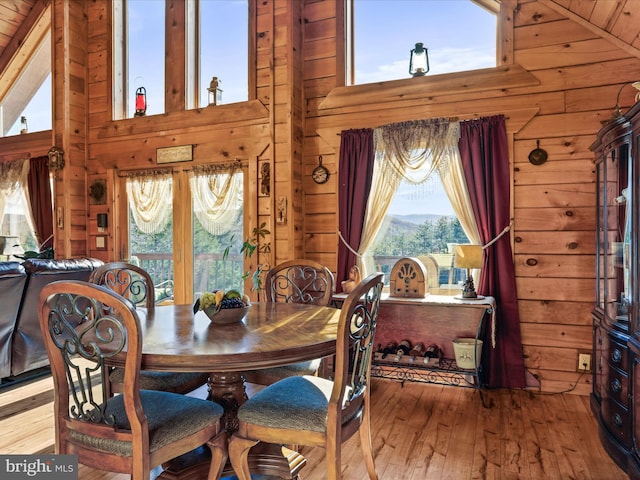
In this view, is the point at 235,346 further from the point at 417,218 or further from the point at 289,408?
the point at 417,218

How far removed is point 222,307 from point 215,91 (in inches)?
130

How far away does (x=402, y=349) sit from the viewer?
361 cm

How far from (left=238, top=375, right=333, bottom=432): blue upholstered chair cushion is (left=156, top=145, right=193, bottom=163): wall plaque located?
11.2 ft

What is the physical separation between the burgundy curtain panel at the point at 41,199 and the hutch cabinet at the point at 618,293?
597 centimetres

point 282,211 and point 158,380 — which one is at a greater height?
point 282,211

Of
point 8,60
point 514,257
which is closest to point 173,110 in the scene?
point 8,60

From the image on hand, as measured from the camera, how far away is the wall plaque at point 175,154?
4680 mm

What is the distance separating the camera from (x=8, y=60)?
236 inches

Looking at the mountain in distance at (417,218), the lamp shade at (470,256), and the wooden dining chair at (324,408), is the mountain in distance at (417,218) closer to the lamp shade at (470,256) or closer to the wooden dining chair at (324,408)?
the lamp shade at (470,256)

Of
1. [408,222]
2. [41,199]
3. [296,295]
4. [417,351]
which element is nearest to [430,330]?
[417,351]

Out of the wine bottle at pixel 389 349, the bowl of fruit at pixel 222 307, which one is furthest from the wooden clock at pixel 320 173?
the bowl of fruit at pixel 222 307

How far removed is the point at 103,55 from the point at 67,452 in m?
4.97

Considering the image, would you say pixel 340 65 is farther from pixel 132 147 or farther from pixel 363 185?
pixel 132 147

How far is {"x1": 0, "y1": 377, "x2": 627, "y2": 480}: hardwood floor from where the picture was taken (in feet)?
7.29
